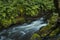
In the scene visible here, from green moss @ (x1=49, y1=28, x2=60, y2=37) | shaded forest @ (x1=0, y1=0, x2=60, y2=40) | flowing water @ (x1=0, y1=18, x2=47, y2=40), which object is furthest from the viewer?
shaded forest @ (x1=0, y1=0, x2=60, y2=40)

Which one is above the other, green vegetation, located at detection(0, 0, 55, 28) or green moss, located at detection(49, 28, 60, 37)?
green vegetation, located at detection(0, 0, 55, 28)

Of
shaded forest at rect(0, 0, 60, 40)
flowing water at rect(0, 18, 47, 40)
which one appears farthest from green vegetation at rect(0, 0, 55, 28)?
flowing water at rect(0, 18, 47, 40)

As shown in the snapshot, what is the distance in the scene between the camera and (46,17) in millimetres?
10578

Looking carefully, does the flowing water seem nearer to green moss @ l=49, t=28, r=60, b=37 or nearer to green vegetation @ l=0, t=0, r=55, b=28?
green vegetation @ l=0, t=0, r=55, b=28

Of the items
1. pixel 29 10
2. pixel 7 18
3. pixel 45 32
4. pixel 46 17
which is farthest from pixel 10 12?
pixel 45 32

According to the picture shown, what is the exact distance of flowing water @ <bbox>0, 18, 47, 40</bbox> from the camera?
27.4 feet

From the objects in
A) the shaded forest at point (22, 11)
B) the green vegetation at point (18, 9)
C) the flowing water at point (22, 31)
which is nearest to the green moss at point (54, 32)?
the flowing water at point (22, 31)

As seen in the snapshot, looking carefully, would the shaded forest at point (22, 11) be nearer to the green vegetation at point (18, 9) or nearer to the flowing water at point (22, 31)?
the green vegetation at point (18, 9)

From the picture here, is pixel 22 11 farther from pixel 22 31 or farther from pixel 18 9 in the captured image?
pixel 22 31

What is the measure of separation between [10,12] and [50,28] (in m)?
4.19

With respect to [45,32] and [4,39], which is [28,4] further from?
[45,32]

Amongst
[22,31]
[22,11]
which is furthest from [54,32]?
[22,11]

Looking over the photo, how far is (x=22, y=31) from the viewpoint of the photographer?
29.9ft

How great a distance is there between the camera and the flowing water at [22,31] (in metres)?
→ 8.36
